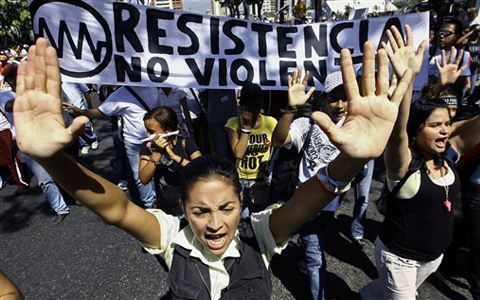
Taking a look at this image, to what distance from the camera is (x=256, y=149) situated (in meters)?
2.80

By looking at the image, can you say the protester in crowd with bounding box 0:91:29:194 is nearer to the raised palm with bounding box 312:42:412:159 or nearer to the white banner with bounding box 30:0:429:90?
the white banner with bounding box 30:0:429:90

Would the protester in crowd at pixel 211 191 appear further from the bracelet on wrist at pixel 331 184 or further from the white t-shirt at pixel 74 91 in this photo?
the white t-shirt at pixel 74 91

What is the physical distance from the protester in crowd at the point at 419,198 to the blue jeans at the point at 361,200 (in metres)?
1.00

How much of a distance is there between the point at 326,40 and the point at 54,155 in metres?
2.67

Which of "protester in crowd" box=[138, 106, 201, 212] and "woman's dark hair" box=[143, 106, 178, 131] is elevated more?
"woman's dark hair" box=[143, 106, 178, 131]

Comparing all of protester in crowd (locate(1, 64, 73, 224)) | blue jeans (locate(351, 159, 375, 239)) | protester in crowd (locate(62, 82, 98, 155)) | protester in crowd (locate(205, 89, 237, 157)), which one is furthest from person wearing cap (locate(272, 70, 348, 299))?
protester in crowd (locate(62, 82, 98, 155))

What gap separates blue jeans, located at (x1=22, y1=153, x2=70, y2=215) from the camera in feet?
11.6

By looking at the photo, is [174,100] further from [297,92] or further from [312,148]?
[312,148]

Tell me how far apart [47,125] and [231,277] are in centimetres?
93

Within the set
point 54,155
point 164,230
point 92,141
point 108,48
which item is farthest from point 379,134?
point 92,141

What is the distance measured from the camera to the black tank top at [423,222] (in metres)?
1.73

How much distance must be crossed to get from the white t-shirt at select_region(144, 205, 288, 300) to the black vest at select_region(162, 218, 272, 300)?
2 centimetres

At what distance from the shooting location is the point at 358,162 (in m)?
1.06

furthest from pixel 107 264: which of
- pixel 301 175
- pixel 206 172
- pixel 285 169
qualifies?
pixel 206 172
